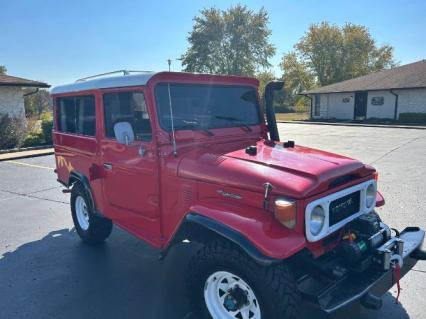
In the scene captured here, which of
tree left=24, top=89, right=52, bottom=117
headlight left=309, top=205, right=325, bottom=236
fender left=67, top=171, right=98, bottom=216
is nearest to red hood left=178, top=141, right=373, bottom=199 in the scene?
headlight left=309, top=205, right=325, bottom=236

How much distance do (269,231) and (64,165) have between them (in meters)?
3.92

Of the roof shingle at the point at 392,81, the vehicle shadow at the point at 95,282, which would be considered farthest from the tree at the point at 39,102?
the vehicle shadow at the point at 95,282

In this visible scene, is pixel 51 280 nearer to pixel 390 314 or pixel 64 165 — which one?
pixel 64 165

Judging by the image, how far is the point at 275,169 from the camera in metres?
2.96

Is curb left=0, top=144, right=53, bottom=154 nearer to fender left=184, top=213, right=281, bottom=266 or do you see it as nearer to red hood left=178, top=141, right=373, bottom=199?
red hood left=178, top=141, right=373, bottom=199

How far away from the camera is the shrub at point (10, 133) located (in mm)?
15023

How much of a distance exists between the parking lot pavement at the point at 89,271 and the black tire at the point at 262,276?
85 cm

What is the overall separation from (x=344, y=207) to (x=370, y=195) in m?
0.49

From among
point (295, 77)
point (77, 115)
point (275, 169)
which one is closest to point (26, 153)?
point (77, 115)

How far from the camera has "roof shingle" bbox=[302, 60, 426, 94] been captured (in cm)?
2800

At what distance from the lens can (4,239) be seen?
17.6 feet

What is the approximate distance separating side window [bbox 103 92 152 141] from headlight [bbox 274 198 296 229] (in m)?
1.50

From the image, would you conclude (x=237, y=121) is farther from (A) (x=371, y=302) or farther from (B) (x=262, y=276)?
(A) (x=371, y=302)

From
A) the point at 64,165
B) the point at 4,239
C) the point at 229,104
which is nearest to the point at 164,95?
the point at 229,104
